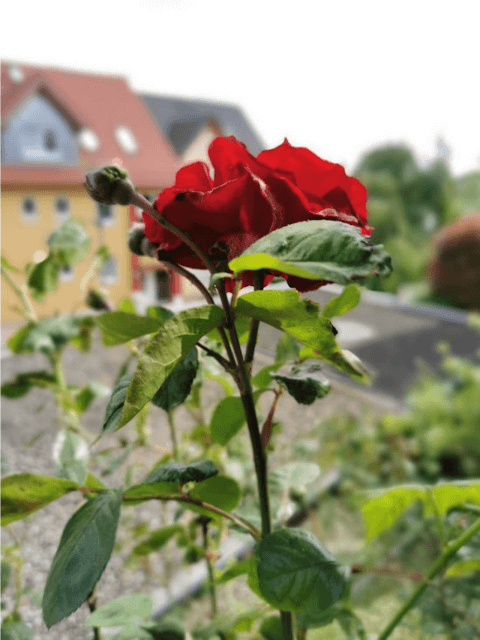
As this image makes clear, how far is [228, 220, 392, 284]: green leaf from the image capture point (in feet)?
0.34

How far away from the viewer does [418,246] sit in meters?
4.19

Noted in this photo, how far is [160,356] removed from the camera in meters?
0.11

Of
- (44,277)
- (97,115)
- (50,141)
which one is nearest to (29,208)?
(44,277)

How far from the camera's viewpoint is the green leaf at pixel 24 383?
0.33 m

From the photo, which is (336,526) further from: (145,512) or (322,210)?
(322,210)

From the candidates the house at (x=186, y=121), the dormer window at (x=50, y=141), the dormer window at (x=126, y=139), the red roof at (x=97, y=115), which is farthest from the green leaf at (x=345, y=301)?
the house at (x=186, y=121)

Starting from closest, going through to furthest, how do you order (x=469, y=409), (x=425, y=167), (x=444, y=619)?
(x=444, y=619) → (x=469, y=409) → (x=425, y=167)

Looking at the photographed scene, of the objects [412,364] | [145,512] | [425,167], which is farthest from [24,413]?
[425,167]

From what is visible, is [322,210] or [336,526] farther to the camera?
[336,526]

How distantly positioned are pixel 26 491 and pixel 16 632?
0.10m

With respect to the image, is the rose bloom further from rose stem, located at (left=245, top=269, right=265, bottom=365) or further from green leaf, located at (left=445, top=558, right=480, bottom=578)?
green leaf, located at (left=445, top=558, right=480, bottom=578)

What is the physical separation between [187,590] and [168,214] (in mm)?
430

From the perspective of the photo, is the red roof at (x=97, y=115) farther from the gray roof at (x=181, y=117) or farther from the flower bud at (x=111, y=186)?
the flower bud at (x=111, y=186)

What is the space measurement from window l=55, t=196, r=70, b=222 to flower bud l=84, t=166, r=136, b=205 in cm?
63
